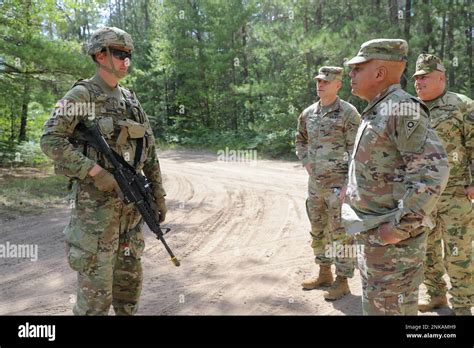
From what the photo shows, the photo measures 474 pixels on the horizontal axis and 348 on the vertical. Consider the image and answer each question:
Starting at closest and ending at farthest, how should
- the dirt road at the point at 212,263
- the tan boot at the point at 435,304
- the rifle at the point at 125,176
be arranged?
the rifle at the point at 125,176 → the tan boot at the point at 435,304 → the dirt road at the point at 212,263

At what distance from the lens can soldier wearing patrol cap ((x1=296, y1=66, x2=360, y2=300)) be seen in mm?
4145

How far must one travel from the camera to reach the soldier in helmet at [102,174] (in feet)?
8.90

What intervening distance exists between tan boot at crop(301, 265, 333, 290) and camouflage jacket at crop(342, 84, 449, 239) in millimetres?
1907

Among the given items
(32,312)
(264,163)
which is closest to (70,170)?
(32,312)

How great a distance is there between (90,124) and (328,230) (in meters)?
2.65

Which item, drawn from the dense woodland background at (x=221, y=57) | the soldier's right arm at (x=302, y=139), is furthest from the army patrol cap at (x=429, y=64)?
the dense woodland background at (x=221, y=57)

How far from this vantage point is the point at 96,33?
286cm

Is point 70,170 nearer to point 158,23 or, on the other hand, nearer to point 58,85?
point 58,85

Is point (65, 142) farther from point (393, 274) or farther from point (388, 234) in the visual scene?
point (393, 274)

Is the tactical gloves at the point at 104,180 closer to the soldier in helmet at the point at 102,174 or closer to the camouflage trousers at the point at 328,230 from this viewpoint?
the soldier in helmet at the point at 102,174

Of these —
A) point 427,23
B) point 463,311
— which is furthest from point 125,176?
point 427,23

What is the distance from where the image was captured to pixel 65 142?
2734mm

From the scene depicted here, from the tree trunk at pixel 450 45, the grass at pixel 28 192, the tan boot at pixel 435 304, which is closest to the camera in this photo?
the tan boot at pixel 435 304

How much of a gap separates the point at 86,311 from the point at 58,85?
28.5ft
